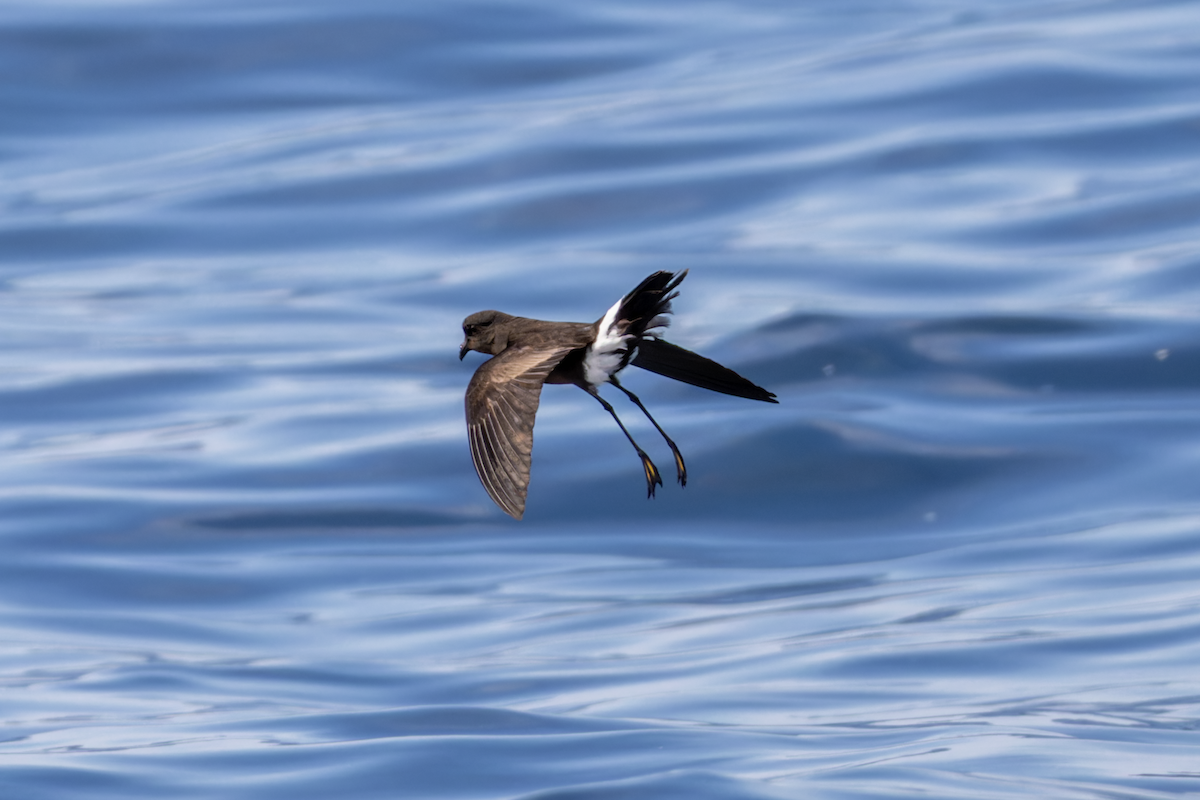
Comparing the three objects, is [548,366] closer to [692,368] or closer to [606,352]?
[606,352]

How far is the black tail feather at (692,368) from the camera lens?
6.00 metres

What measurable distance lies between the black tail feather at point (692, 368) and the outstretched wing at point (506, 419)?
39cm

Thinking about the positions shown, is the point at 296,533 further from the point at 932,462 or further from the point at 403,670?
the point at 932,462

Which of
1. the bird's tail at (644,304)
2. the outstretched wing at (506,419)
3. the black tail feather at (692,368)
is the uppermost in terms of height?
the bird's tail at (644,304)

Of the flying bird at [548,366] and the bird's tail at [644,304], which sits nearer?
the flying bird at [548,366]

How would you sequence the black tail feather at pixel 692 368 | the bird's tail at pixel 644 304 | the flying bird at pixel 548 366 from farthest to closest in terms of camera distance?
the black tail feather at pixel 692 368, the bird's tail at pixel 644 304, the flying bird at pixel 548 366

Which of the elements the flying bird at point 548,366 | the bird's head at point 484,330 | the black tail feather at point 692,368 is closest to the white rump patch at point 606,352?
the flying bird at point 548,366

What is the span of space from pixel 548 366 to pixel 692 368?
66 cm

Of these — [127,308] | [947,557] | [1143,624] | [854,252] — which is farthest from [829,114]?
[1143,624]

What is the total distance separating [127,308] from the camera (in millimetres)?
24281

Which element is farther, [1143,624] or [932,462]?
[932,462]

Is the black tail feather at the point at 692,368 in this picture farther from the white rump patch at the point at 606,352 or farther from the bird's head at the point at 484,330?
the bird's head at the point at 484,330

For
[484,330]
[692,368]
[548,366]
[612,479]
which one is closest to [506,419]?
[548,366]

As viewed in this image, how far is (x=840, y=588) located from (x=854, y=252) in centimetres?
761
